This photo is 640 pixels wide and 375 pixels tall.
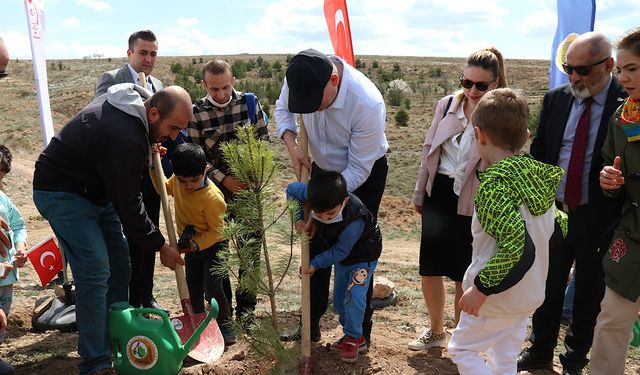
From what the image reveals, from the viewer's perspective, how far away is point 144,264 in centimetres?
446

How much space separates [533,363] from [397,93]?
2055cm

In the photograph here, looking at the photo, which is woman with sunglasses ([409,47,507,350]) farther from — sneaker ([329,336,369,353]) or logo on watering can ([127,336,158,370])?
logo on watering can ([127,336,158,370])

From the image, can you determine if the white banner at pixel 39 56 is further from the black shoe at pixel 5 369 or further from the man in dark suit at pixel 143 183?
the black shoe at pixel 5 369

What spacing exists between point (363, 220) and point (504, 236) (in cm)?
110

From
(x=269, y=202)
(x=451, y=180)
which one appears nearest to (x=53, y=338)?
→ (x=269, y=202)

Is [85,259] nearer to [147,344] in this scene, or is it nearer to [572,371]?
[147,344]

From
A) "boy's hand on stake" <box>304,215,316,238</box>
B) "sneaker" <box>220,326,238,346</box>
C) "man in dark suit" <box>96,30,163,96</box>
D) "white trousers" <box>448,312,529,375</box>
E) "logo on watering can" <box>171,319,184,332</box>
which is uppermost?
"man in dark suit" <box>96,30,163,96</box>

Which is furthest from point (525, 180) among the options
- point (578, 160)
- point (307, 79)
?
point (307, 79)

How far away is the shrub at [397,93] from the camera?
23328 mm

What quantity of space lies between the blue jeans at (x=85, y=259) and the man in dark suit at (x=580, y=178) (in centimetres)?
256

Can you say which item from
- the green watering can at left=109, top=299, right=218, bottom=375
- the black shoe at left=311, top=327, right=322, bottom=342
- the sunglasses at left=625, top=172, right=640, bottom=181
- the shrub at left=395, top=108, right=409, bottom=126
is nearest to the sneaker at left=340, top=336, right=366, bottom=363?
the black shoe at left=311, top=327, right=322, bottom=342

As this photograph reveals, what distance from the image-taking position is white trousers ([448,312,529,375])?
9.07 feet

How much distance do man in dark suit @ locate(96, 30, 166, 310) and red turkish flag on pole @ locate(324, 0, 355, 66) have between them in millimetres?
1364

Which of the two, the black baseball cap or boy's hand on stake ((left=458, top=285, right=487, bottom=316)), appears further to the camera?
the black baseball cap
